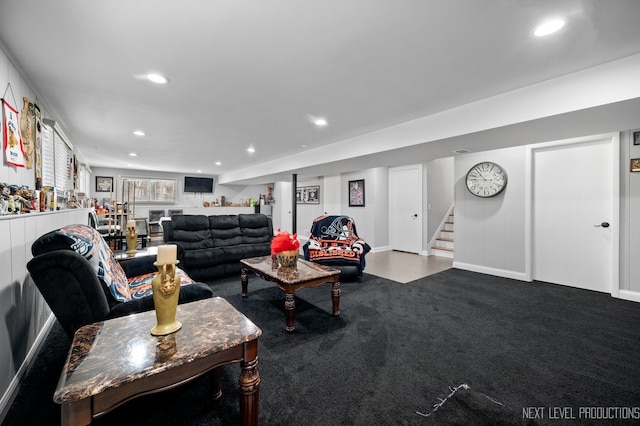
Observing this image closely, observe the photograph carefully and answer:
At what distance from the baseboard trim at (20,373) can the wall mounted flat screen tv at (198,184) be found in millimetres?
7797

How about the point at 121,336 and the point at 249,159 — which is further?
the point at 249,159

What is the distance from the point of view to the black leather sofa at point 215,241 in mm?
3939

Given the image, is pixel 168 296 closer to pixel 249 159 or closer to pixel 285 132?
pixel 285 132

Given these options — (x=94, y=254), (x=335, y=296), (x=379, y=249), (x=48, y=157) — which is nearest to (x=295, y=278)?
(x=335, y=296)

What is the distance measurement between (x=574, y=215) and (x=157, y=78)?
5381 millimetres

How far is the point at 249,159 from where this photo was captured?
671cm

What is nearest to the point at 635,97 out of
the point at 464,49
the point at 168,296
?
the point at 464,49

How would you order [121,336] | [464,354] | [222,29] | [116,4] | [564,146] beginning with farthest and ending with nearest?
1. [564,146]
2. [464,354]
3. [222,29]
4. [116,4]
5. [121,336]

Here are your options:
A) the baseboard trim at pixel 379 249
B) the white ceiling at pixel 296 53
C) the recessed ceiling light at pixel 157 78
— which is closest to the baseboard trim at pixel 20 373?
the white ceiling at pixel 296 53

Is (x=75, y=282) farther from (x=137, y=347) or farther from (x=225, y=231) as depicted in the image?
(x=225, y=231)

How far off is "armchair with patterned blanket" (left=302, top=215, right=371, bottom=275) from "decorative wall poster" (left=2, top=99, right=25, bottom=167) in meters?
3.17

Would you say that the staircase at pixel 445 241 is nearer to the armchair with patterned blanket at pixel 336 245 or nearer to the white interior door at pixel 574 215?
the white interior door at pixel 574 215

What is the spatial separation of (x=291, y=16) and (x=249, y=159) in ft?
17.5

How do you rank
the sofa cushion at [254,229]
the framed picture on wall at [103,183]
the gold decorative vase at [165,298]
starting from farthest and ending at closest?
the framed picture on wall at [103,183], the sofa cushion at [254,229], the gold decorative vase at [165,298]
